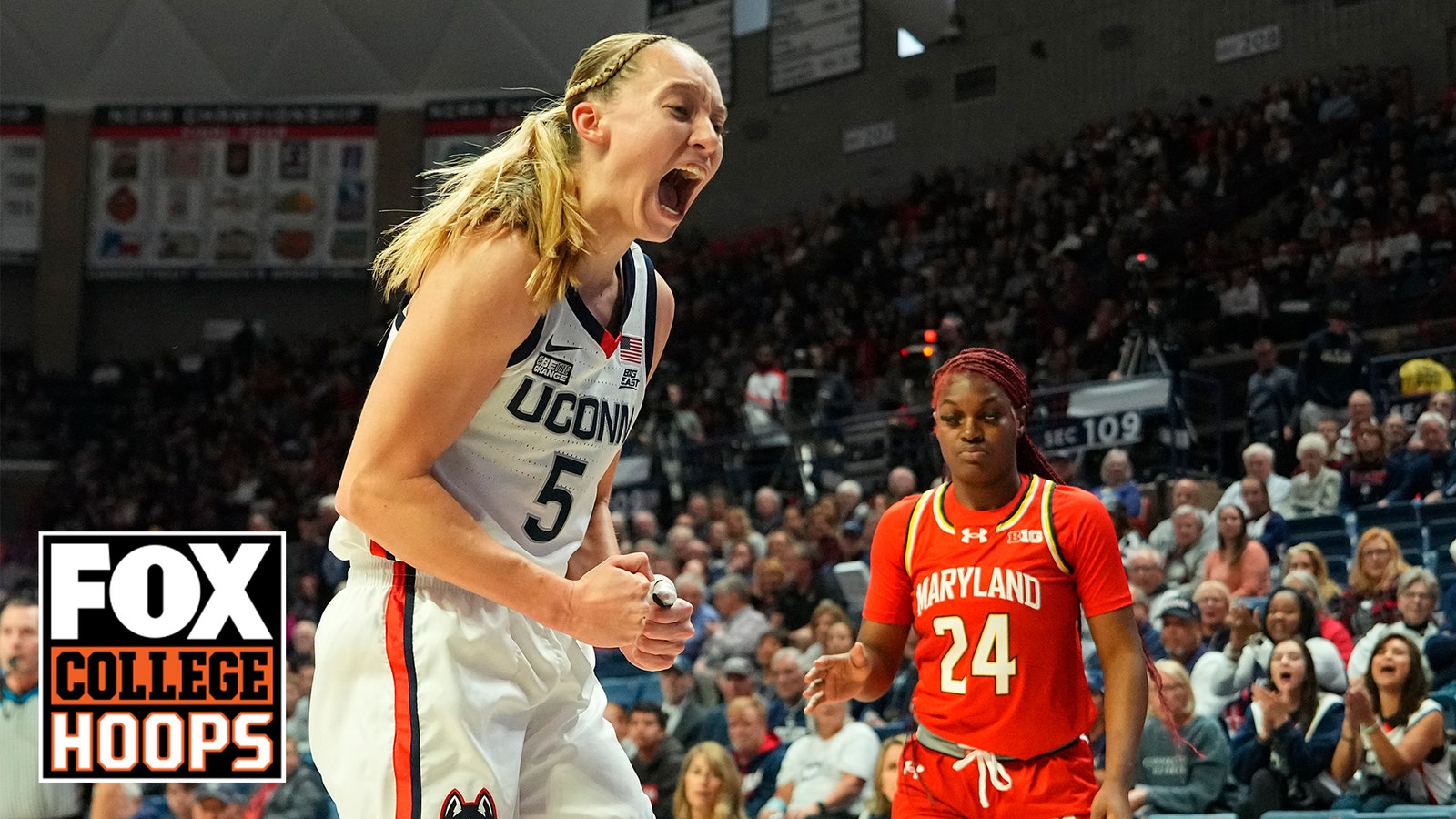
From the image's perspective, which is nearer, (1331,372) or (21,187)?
(1331,372)

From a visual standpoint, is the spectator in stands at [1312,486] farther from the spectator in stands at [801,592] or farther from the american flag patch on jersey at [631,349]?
the american flag patch on jersey at [631,349]

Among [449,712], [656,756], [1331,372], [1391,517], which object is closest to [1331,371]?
[1331,372]

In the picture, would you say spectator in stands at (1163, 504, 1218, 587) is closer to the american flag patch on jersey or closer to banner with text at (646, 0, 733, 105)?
the american flag patch on jersey

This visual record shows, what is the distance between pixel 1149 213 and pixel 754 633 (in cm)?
815

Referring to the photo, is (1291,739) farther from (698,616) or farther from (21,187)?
(21,187)

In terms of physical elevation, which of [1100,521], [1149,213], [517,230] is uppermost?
[1149,213]

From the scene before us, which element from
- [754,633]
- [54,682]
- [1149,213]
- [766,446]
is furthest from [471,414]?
[1149,213]

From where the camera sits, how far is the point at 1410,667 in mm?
6055

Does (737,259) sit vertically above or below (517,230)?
above

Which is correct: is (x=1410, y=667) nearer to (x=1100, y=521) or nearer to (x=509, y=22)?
(x=1100, y=521)

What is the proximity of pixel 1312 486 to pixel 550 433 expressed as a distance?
7782mm

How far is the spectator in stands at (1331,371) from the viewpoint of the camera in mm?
10133

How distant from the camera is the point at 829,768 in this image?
294 inches

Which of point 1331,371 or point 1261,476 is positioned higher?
point 1331,371
